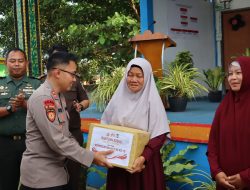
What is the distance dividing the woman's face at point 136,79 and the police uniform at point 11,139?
1.00 meters

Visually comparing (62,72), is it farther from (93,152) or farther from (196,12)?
(196,12)

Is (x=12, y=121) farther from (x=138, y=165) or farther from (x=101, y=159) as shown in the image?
(x=138, y=165)

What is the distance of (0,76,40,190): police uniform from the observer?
308 centimetres

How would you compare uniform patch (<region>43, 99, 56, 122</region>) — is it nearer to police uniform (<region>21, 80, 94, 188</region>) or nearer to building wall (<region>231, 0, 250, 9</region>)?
police uniform (<region>21, 80, 94, 188</region>)

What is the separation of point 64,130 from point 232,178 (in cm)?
108

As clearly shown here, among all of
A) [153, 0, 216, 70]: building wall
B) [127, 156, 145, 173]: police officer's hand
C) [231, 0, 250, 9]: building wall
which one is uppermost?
[231, 0, 250, 9]: building wall

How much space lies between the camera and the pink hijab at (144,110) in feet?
8.36

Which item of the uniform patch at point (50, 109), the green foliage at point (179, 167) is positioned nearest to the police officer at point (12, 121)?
the uniform patch at point (50, 109)

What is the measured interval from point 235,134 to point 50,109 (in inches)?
45.3

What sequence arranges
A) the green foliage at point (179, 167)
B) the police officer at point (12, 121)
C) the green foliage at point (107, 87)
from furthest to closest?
the green foliage at point (107, 87), the green foliage at point (179, 167), the police officer at point (12, 121)

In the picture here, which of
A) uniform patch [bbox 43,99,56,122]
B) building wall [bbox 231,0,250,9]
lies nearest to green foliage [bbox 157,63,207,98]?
uniform patch [bbox 43,99,56,122]

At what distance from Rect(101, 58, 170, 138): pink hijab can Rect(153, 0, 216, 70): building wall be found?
3639 mm

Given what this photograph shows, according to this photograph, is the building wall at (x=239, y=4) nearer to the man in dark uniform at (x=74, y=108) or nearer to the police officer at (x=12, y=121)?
the man in dark uniform at (x=74, y=108)

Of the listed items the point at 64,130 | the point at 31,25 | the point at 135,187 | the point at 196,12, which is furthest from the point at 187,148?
the point at 196,12
